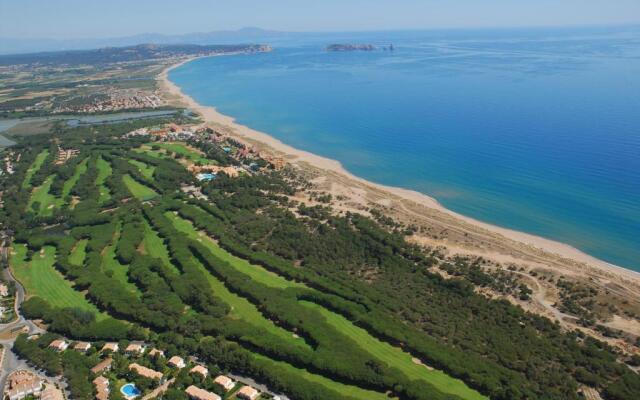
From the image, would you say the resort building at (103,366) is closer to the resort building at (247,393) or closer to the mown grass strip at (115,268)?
the mown grass strip at (115,268)

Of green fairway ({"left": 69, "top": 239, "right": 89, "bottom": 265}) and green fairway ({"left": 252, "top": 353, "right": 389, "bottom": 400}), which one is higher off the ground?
green fairway ({"left": 69, "top": 239, "right": 89, "bottom": 265})

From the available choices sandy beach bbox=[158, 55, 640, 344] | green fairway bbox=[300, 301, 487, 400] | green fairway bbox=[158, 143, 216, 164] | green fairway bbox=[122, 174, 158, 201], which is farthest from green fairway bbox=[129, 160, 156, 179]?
green fairway bbox=[300, 301, 487, 400]

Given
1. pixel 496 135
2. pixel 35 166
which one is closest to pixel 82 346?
pixel 35 166

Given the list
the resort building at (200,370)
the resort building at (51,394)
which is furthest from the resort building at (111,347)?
the resort building at (200,370)

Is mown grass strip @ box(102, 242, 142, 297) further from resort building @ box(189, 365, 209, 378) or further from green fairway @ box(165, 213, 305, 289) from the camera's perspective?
resort building @ box(189, 365, 209, 378)

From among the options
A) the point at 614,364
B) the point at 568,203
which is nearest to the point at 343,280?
the point at 614,364

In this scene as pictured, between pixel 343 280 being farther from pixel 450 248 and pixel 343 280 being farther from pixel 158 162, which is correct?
pixel 158 162
